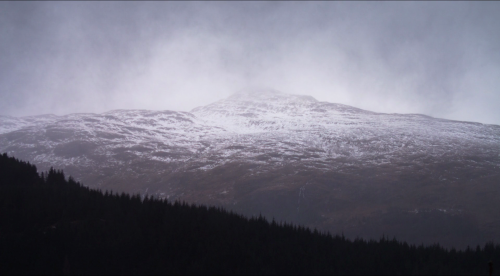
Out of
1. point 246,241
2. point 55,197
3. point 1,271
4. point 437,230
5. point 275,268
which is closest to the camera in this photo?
point 1,271

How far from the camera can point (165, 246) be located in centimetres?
9844

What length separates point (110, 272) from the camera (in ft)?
305

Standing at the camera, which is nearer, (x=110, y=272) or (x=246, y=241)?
(x=110, y=272)

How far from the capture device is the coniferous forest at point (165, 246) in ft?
305

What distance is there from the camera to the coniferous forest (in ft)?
305

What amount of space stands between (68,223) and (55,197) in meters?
13.7

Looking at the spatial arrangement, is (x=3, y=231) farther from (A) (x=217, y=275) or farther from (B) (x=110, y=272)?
(A) (x=217, y=275)

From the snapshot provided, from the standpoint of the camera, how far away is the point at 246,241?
10306cm

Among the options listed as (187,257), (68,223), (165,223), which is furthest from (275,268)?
(68,223)

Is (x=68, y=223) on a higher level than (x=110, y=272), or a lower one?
higher

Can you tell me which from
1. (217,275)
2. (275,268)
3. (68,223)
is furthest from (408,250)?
(68,223)

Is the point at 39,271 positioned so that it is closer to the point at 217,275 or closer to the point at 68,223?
the point at 68,223

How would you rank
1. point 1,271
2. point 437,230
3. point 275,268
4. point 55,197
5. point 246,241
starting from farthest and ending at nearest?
point 437,230 → point 55,197 → point 246,241 → point 275,268 → point 1,271

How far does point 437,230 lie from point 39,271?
164 meters
